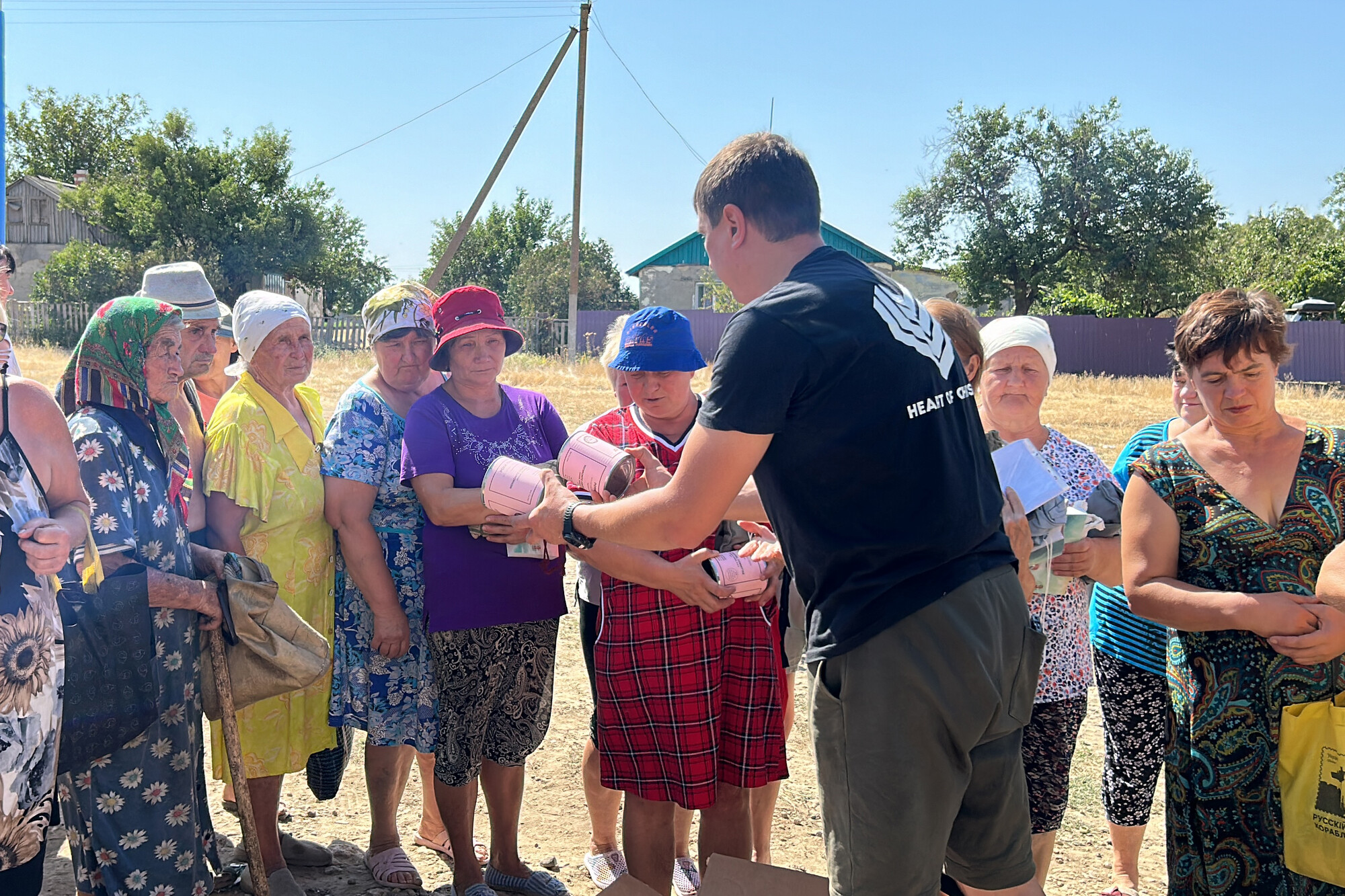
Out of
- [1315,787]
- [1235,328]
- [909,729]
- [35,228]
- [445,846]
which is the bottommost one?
[445,846]

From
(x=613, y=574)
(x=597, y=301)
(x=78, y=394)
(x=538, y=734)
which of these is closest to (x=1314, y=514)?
(x=613, y=574)

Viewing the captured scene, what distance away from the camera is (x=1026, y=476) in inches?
107

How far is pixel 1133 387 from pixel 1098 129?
1615 cm

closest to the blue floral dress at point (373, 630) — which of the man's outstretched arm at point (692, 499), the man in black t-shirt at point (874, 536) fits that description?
the man's outstretched arm at point (692, 499)

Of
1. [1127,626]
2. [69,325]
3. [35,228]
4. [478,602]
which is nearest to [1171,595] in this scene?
[1127,626]

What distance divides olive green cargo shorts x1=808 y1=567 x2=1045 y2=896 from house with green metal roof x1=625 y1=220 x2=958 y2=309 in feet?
115

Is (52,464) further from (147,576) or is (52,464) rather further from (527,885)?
(527,885)

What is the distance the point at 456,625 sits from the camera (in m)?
3.20

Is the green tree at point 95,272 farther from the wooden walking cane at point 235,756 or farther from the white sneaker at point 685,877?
the white sneaker at point 685,877

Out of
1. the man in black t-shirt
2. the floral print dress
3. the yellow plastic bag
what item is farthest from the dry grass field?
the man in black t-shirt

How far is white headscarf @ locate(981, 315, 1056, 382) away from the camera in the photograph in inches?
126

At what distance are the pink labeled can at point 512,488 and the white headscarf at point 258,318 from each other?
3.14 feet

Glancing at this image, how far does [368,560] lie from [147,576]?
73 cm

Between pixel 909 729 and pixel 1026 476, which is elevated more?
pixel 1026 476
